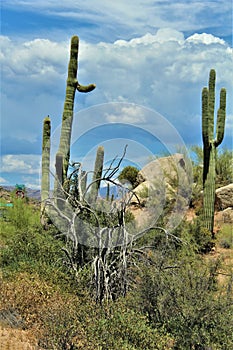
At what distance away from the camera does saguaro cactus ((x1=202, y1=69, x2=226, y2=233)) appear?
18531 millimetres

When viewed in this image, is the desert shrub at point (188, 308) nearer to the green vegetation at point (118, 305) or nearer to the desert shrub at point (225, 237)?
the green vegetation at point (118, 305)

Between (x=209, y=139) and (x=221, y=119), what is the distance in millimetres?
1053

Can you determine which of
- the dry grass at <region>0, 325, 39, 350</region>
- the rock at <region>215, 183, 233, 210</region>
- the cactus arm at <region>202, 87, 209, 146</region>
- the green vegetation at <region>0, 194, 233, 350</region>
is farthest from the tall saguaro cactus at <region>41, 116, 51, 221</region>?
the rock at <region>215, 183, 233, 210</region>

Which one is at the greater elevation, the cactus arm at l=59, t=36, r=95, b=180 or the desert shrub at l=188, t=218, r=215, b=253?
the cactus arm at l=59, t=36, r=95, b=180

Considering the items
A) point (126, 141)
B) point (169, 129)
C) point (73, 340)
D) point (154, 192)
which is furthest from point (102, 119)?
point (154, 192)

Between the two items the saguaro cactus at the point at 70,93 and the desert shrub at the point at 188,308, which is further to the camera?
the saguaro cactus at the point at 70,93

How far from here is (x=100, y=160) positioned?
42.8 ft

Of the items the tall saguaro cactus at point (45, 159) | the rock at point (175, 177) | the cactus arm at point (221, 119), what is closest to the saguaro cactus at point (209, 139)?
the cactus arm at point (221, 119)

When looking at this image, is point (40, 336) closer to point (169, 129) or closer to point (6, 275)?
point (6, 275)

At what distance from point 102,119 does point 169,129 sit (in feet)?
5.62

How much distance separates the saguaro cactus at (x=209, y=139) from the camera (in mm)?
18531

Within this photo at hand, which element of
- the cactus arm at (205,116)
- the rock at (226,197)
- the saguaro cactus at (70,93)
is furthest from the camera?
the rock at (226,197)

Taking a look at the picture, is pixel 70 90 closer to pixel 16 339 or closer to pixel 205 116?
pixel 205 116

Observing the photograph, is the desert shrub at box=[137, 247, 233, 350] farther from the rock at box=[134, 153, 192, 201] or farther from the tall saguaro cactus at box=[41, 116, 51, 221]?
the rock at box=[134, 153, 192, 201]
